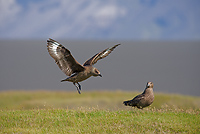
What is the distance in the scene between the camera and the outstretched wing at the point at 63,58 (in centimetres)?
1154

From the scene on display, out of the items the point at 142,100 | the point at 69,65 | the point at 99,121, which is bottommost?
the point at 99,121

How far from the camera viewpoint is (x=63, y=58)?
1190cm

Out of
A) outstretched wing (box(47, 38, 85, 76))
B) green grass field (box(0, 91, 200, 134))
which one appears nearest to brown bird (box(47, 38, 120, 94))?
outstretched wing (box(47, 38, 85, 76))

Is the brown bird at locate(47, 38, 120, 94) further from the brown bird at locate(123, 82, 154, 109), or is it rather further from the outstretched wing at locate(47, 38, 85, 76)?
the brown bird at locate(123, 82, 154, 109)

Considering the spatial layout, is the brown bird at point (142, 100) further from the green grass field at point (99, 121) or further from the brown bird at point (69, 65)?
the brown bird at point (69, 65)

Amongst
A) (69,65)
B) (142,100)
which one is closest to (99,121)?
(142,100)

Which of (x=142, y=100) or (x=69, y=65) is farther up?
(x=69, y=65)

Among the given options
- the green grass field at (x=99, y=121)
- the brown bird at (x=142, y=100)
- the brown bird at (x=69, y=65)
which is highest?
the brown bird at (x=69, y=65)

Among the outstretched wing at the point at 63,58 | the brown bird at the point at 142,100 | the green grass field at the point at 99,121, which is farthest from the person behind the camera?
the brown bird at the point at 142,100

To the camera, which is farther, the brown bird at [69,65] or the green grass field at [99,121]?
the brown bird at [69,65]

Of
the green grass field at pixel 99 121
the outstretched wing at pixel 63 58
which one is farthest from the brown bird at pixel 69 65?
the green grass field at pixel 99 121

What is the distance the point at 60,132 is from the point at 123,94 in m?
17.3

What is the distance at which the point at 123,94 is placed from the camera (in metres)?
27.4

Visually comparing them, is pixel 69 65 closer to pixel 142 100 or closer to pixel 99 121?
pixel 99 121
